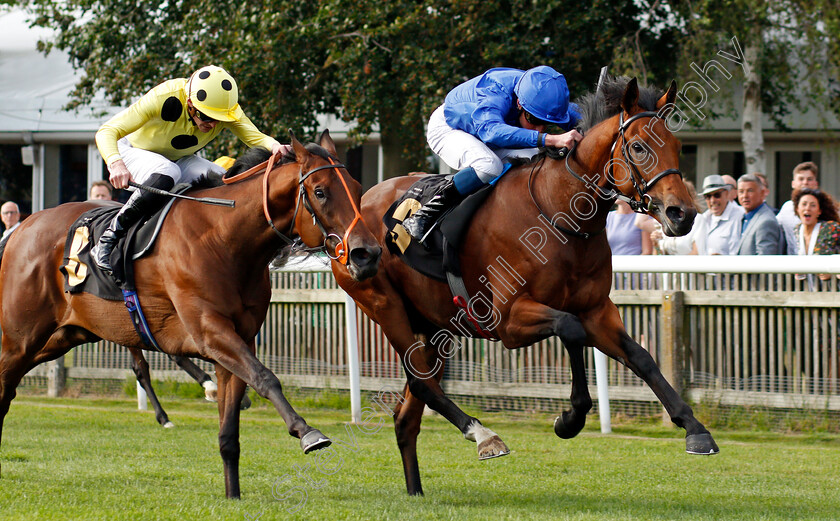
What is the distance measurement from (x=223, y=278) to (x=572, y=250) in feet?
5.40

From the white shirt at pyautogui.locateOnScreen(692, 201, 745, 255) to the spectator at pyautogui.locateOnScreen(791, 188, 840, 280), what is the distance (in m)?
0.50

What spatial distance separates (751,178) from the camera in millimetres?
8109

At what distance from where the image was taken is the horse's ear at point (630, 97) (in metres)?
4.64

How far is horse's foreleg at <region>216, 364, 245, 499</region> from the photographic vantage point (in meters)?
5.10

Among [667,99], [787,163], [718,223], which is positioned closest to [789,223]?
[718,223]

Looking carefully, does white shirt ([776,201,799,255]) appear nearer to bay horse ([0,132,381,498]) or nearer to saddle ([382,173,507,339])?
saddle ([382,173,507,339])

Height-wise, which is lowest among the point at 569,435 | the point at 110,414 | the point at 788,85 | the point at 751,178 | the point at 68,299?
the point at 110,414

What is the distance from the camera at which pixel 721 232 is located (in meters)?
8.38

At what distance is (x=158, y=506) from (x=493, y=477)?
1971mm

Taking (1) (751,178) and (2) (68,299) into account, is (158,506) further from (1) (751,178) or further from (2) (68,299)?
(1) (751,178)

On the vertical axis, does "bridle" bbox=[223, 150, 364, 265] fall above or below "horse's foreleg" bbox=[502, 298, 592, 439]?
above

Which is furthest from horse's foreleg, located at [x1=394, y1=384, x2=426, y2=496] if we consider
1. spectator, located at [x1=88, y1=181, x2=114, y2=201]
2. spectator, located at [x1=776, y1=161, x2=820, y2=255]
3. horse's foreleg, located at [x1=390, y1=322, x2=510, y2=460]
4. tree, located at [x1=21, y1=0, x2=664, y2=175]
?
tree, located at [x1=21, y1=0, x2=664, y2=175]

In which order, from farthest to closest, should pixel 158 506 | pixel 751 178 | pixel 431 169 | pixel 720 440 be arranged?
pixel 431 169 < pixel 751 178 < pixel 720 440 < pixel 158 506

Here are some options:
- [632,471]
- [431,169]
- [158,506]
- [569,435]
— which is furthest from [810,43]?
[158,506]
